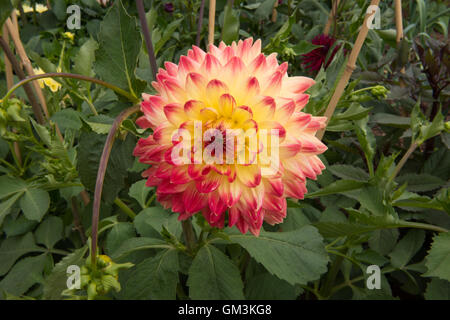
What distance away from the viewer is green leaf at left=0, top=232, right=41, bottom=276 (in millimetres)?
1023

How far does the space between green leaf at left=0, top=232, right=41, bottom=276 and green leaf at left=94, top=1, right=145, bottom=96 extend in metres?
0.64

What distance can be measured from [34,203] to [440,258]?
0.92 meters

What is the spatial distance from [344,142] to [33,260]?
926 mm

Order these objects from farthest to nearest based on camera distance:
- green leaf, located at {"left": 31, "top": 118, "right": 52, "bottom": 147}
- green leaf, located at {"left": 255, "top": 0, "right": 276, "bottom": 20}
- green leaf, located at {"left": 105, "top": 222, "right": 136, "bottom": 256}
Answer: green leaf, located at {"left": 255, "top": 0, "right": 276, "bottom": 20} < green leaf, located at {"left": 105, "top": 222, "right": 136, "bottom": 256} < green leaf, located at {"left": 31, "top": 118, "right": 52, "bottom": 147}

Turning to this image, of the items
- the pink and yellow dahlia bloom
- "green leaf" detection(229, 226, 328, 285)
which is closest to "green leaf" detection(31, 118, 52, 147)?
the pink and yellow dahlia bloom

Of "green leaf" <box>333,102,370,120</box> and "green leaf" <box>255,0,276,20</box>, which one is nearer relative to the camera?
"green leaf" <box>333,102,370,120</box>

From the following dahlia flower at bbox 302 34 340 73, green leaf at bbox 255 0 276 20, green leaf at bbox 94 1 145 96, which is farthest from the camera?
green leaf at bbox 255 0 276 20

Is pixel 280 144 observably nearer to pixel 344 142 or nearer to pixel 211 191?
pixel 211 191

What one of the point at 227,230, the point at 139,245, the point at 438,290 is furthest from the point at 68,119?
the point at 438,290

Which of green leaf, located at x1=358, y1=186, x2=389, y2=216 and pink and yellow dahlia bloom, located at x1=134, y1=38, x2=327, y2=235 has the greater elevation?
pink and yellow dahlia bloom, located at x1=134, y1=38, x2=327, y2=235

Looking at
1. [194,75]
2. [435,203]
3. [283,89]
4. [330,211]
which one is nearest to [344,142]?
[330,211]

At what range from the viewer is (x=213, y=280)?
2.32ft

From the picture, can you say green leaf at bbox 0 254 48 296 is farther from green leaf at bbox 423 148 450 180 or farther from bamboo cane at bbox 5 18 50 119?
green leaf at bbox 423 148 450 180

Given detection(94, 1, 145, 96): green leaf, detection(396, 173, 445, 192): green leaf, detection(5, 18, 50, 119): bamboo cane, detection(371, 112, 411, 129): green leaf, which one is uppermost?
detection(5, 18, 50, 119): bamboo cane
